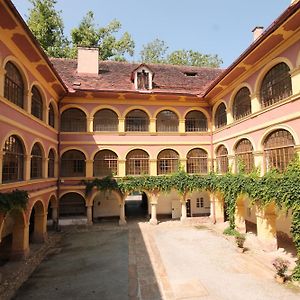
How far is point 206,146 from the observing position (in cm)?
2006

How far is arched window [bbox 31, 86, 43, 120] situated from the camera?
536 inches

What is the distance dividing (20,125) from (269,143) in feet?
39.0

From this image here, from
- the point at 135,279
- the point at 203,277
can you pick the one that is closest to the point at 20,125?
the point at 135,279

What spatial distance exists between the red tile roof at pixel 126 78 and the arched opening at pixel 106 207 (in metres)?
8.50

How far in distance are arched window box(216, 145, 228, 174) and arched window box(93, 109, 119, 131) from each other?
7949mm

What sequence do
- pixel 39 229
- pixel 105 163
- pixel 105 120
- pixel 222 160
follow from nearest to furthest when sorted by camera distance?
pixel 39 229 < pixel 222 160 < pixel 105 163 < pixel 105 120

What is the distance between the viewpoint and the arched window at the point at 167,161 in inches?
782

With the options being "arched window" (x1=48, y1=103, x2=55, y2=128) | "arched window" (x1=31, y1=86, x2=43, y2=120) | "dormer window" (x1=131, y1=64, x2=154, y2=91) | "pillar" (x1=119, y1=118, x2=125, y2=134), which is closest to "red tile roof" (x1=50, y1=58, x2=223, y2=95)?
"dormer window" (x1=131, y1=64, x2=154, y2=91)

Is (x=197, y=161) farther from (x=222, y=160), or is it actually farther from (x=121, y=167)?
(x=121, y=167)

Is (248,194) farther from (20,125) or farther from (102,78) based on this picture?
(102,78)

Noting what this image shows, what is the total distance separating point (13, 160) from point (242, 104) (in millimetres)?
12658

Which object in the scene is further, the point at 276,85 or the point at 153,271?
the point at 276,85

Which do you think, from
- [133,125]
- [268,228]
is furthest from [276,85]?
[133,125]

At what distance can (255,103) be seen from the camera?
1358cm
